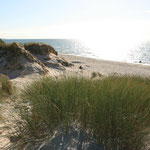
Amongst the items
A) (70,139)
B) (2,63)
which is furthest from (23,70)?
(70,139)

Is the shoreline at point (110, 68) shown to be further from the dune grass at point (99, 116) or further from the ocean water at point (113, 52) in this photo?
the ocean water at point (113, 52)

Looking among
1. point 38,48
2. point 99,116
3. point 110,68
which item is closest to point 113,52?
point 110,68

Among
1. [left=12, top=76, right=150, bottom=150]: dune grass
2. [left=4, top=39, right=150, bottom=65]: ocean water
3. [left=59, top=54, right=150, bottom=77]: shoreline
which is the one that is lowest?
[left=4, top=39, right=150, bottom=65]: ocean water

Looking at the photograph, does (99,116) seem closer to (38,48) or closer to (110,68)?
(38,48)

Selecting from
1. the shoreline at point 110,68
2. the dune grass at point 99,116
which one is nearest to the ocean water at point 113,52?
the shoreline at point 110,68

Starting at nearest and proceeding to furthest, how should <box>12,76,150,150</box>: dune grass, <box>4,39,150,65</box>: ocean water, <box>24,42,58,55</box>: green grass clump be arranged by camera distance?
<box>12,76,150,150</box>: dune grass
<box>24,42,58,55</box>: green grass clump
<box>4,39,150,65</box>: ocean water

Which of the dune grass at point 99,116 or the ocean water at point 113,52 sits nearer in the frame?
the dune grass at point 99,116

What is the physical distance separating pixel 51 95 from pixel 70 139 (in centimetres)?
72

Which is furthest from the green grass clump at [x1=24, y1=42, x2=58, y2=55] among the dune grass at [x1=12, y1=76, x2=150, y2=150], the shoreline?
the dune grass at [x1=12, y1=76, x2=150, y2=150]

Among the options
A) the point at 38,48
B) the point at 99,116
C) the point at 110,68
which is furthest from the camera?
the point at 110,68

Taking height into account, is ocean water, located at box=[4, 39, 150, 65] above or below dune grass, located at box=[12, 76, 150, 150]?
below

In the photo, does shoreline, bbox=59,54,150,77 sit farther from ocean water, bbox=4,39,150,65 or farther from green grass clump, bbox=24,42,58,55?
ocean water, bbox=4,39,150,65

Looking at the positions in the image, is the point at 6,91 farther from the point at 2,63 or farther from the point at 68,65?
the point at 68,65

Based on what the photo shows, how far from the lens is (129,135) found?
2.12 metres
